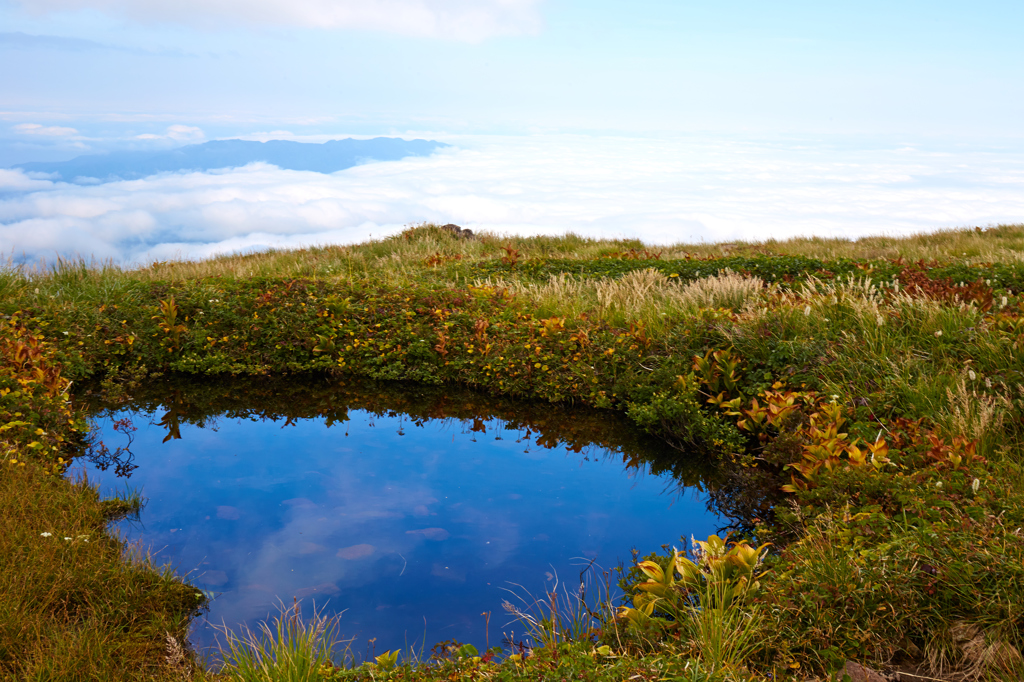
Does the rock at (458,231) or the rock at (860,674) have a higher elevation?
the rock at (458,231)

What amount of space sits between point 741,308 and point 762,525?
4118 millimetres

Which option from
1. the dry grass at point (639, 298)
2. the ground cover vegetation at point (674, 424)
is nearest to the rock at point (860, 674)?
the ground cover vegetation at point (674, 424)

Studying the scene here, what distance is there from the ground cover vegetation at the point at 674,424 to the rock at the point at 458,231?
258 inches

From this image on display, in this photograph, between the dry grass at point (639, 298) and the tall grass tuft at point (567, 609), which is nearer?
the tall grass tuft at point (567, 609)

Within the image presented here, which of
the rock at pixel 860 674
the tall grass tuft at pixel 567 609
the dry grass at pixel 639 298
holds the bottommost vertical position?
the tall grass tuft at pixel 567 609

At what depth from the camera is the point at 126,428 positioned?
25.5 ft

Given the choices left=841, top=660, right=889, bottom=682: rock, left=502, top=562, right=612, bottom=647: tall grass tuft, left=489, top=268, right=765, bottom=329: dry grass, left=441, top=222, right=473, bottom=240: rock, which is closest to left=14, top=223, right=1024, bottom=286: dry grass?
left=441, top=222, right=473, bottom=240: rock

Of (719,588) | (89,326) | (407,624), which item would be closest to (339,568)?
(407,624)

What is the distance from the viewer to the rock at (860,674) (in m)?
3.14

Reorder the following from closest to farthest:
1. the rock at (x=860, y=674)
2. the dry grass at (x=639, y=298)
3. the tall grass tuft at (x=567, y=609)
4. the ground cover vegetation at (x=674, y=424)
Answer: the rock at (x=860, y=674) < the ground cover vegetation at (x=674, y=424) < the tall grass tuft at (x=567, y=609) < the dry grass at (x=639, y=298)

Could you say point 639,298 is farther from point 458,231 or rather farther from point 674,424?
point 458,231

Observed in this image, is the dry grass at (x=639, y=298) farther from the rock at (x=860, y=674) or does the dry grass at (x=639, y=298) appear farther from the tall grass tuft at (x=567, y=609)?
the rock at (x=860, y=674)

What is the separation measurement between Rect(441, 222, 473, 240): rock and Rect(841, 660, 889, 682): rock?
17655 mm

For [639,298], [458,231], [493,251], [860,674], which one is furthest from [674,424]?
[458,231]
